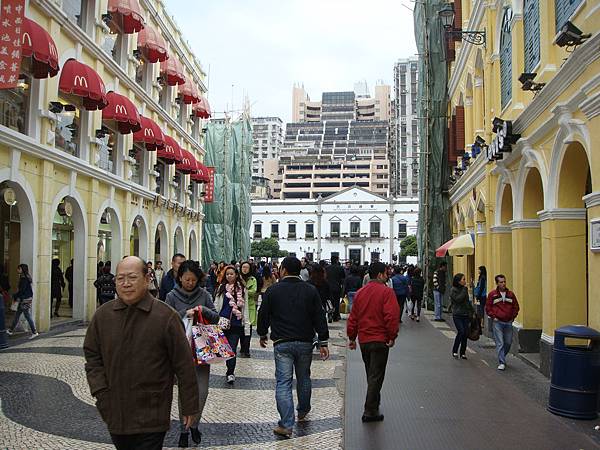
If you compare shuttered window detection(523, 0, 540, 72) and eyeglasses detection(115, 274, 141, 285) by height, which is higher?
shuttered window detection(523, 0, 540, 72)

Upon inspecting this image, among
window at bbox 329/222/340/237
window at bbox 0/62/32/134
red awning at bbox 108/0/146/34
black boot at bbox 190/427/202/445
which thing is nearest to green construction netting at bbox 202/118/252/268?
red awning at bbox 108/0/146/34

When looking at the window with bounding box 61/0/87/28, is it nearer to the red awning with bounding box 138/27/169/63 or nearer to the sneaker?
the red awning with bounding box 138/27/169/63

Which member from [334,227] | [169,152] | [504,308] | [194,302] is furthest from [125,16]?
[334,227]

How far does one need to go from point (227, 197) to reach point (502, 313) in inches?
1139

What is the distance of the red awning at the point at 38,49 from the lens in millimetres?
12352

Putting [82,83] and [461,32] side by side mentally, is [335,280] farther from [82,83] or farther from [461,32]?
[82,83]

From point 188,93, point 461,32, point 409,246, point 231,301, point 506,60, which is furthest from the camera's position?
point 409,246

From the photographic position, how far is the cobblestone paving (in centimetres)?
616

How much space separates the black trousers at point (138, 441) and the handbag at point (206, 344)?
92.8 inches

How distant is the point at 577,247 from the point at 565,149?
162cm

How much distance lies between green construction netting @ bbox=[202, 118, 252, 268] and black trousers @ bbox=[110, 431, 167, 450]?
107 ft

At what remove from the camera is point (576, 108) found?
28.1 ft

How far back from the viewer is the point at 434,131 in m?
23.7

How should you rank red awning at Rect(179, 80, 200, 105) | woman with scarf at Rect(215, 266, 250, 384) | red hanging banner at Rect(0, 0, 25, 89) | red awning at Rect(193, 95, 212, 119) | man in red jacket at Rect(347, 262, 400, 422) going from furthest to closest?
red awning at Rect(193, 95, 212, 119), red awning at Rect(179, 80, 200, 105), red hanging banner at Rect(0, 0, 25, 89), woman with scarf at Rect(215, 266, 250, 384), man in red jacket at Rect(347, 262, 400, 422)
